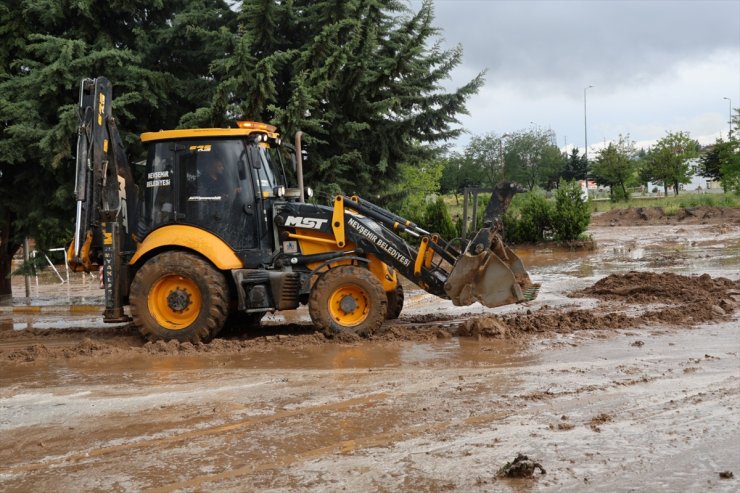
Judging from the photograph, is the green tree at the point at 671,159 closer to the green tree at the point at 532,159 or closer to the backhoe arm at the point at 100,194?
the green tree at the point at 532,159

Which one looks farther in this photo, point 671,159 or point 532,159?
point 532,159

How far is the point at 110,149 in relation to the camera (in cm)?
1027

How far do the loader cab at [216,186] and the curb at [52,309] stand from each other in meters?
5.20

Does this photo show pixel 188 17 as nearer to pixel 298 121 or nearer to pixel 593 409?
pixel 298 121

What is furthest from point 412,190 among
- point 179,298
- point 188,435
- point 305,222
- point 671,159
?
point 671,159

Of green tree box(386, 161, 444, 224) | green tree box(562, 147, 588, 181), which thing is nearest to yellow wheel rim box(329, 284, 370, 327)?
green tree box(386, 161, 444, 224)

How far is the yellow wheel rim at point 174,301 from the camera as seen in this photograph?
9820 mm

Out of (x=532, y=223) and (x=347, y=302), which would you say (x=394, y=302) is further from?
(x=532, y=223)

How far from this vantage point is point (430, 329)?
1008 cm

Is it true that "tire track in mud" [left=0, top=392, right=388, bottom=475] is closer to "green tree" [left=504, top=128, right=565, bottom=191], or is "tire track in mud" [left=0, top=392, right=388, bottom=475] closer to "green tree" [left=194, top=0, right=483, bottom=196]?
"green tree" [left=194, top=0, right=483, bottom=196]

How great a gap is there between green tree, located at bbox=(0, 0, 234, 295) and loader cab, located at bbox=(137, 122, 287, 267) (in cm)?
374

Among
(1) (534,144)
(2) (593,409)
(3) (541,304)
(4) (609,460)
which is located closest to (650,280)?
(3) (541,304)

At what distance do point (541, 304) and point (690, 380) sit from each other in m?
5.65

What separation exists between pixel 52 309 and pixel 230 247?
6270 millimetres
